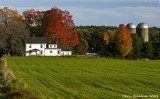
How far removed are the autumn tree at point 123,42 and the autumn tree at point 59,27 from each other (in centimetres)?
1250

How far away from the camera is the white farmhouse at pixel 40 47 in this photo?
233 ft

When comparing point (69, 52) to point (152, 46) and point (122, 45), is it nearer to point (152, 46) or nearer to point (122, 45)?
point (122, 45)

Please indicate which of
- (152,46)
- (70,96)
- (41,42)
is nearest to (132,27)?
(152,46)

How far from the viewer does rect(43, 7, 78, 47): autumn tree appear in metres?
70.8

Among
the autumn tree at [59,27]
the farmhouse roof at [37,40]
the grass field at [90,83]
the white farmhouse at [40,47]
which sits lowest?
the grass field at [90,83]

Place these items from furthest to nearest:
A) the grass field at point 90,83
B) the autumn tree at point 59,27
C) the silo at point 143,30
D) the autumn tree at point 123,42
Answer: the silo at point 143,30
the autumn tree at point 123,42
the autumn tree at point 59,27
the grass field at point 90,83

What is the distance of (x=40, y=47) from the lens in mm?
72188

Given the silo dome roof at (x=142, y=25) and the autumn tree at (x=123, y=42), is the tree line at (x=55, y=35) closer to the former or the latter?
the autumn tree at (x=123, y=42)

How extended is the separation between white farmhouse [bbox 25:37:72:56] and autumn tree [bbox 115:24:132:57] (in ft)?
55.1

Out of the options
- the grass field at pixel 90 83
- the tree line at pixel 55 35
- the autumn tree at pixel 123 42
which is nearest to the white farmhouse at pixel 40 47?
the tree line at pixel 55 35

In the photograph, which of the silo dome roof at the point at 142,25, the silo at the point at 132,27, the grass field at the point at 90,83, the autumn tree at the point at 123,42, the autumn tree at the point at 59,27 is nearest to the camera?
the grass field at the point at 90,83

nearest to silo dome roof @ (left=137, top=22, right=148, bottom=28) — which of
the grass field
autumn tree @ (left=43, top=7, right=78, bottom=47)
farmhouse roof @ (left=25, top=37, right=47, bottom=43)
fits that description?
autumn tree @ (left=43, top=7, right=78, bottom=47)

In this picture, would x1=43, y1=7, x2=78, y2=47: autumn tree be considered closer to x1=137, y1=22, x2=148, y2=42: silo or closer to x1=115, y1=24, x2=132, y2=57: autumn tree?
x1=115, y1=24, x2=132, y2=57: autumn tree

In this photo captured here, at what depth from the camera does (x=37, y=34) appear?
263 ft
